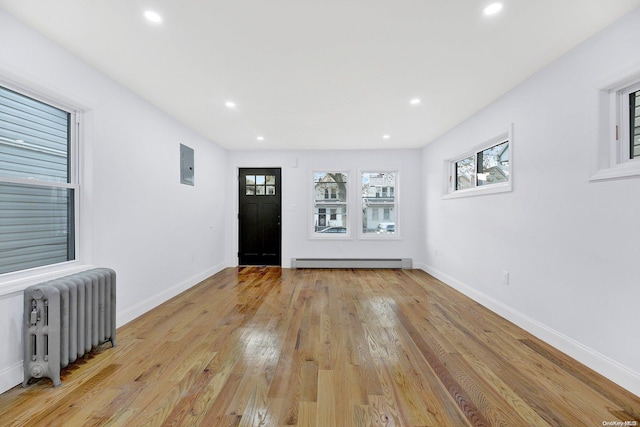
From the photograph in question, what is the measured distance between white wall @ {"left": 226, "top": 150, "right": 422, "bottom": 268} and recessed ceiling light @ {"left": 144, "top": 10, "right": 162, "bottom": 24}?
395cm

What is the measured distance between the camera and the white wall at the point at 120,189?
1914 mm

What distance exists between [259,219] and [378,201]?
102 inches

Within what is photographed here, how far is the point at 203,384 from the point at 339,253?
13.6 ft

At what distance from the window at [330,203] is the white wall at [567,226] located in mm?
2900

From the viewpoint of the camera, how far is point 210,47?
2.26 meters

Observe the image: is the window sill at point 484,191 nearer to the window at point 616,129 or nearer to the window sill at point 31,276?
the window at point 616,129

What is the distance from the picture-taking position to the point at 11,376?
6.07 ft

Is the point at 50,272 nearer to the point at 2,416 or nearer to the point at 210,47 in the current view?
the point at 2,416

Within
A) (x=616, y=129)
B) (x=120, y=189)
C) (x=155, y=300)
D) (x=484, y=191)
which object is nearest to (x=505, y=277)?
(x=484, y=191)

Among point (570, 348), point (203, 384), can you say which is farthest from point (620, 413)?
point (203, 384)

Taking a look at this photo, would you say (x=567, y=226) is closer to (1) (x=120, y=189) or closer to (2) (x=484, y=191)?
(2) (x=484, y=191)

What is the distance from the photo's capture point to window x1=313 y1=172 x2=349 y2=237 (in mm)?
6023

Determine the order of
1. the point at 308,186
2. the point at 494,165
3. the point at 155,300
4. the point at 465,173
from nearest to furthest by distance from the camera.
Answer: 1. the point at 155,300
2. the point at 494,165
3. the point at 465,173
4. the point at 308,186

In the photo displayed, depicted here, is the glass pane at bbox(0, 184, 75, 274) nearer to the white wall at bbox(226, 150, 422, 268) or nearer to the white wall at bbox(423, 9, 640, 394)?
the white wall at bbox(226, 150, 422, 268)
